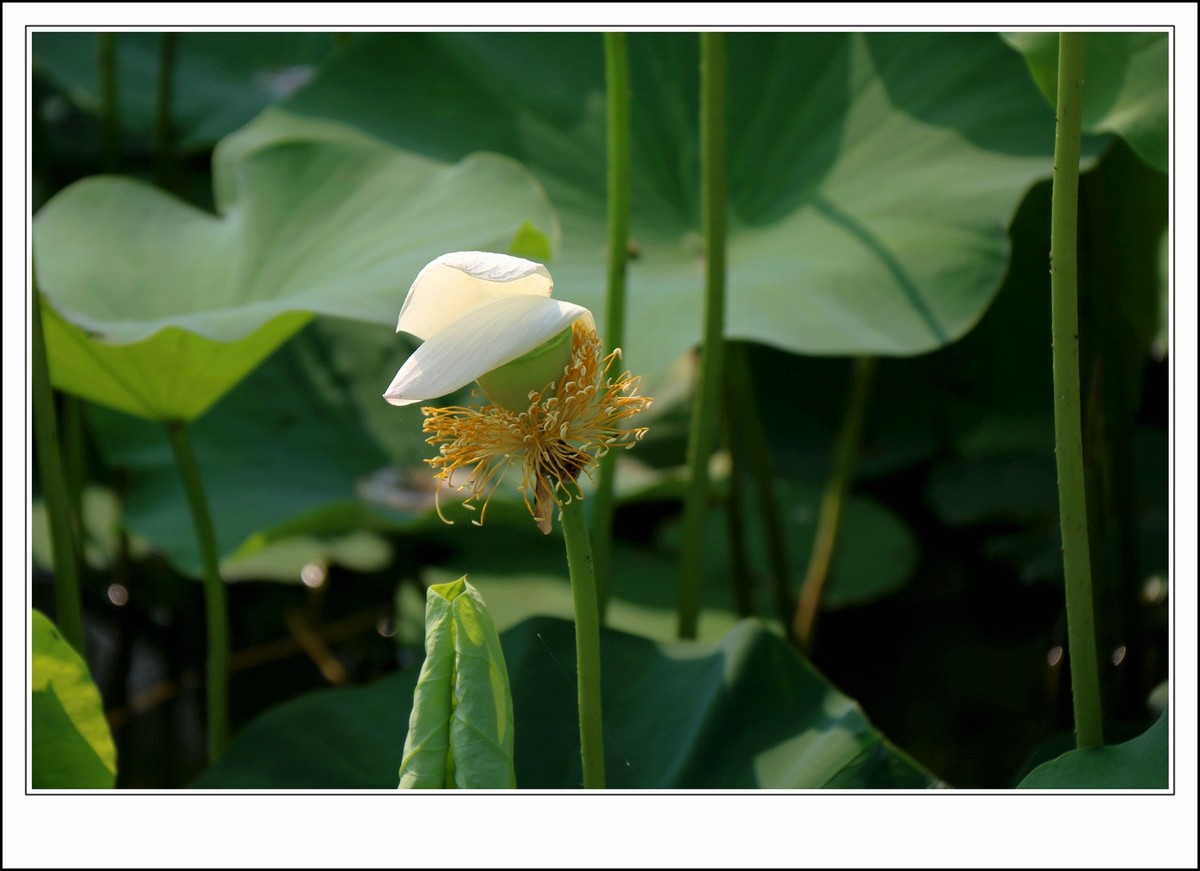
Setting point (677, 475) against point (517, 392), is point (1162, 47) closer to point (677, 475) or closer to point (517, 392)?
point (517, 392)

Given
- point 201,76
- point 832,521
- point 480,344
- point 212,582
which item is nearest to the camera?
point 480,344

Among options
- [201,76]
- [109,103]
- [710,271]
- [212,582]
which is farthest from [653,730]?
[201,76]

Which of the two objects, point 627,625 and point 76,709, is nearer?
point 76,709

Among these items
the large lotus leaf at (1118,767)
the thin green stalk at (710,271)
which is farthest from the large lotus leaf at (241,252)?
the large lotus leaf at (1118,767)

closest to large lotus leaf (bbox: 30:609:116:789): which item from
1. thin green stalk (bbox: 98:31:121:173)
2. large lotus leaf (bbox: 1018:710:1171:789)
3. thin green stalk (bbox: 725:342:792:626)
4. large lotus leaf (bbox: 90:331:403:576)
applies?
large lotus leaf (bbox: 90:331:403:576)

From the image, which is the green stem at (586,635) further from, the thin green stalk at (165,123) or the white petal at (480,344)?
the thin green stalk at (165,123)

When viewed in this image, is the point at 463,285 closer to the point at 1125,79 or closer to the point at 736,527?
the point at 1125,79

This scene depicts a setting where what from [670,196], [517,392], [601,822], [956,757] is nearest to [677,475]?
[670,196]
